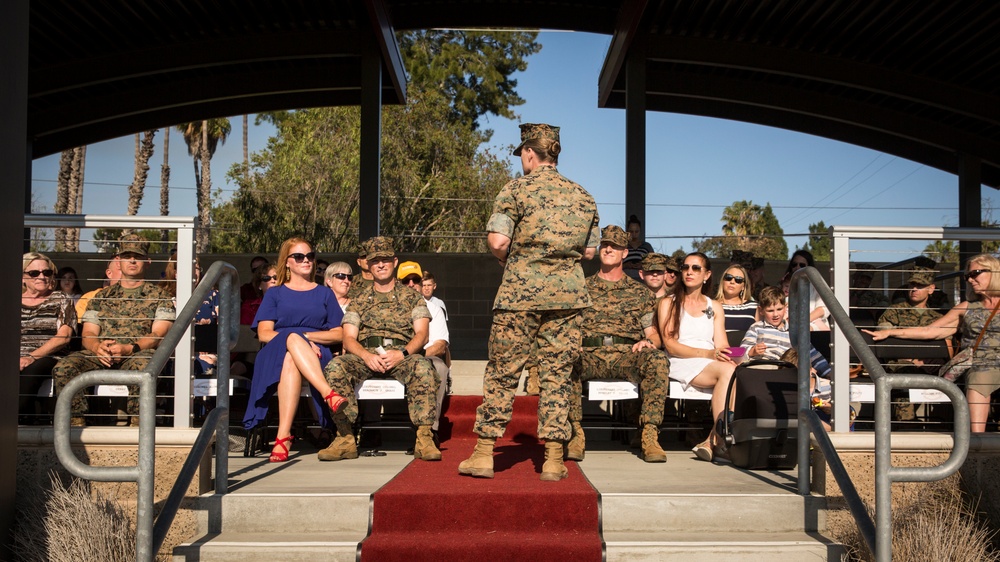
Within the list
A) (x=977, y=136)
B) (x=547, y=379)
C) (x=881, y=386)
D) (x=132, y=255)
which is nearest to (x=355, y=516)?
(x=547, y=379)

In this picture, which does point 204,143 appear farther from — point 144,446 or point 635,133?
point 144,446

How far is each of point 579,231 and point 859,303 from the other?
13.2ft

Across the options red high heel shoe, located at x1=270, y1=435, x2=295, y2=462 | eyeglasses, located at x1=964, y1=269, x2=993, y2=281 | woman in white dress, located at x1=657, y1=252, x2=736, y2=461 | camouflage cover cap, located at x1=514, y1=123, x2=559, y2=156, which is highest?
camouflage cover cap, located at x1=514, y1=123, x2=559, y2=156

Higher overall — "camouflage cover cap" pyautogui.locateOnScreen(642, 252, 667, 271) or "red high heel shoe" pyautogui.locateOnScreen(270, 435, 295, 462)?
"camouflage cover cap" pyautogui.locateOnScreen(642, 252, 667, 271)

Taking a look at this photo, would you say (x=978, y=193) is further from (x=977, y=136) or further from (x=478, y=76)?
(x=478, y=76)

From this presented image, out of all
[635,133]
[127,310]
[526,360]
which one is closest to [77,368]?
[127,310]

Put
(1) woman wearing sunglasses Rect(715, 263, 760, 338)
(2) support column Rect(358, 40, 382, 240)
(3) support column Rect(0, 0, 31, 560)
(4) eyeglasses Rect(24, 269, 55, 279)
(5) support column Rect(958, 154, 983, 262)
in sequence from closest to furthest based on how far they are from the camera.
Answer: (3) support column Rect(0, 0, 31, 560), (4) eyeglasses Rect(24, 269, 55, 279), (1) woman wearing sunglasses Rect(715, 263, 760, 338), (2) support column Rect(358, 40, 382, 240), (5) support column Rect(958, 154, 983, 262)

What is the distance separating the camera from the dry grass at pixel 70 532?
4.39 m

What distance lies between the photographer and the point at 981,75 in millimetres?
12062

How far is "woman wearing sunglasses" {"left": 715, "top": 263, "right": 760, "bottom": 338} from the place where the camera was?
23.6ft

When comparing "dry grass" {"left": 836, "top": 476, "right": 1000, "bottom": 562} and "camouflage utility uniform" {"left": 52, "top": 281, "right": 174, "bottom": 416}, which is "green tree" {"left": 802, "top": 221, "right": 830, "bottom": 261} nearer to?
"dry grass" {"left": 836, "top": 476, "right": 1000, "bottom": 562}

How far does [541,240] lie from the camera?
518cm

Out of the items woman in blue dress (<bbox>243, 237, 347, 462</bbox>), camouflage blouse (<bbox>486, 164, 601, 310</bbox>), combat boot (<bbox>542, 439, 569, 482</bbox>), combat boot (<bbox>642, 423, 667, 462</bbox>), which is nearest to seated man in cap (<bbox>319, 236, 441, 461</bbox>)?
woman in blue dress (<bbox>243, 237, 347, 462</bbox>)

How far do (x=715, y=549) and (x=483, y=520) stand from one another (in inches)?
44.8
